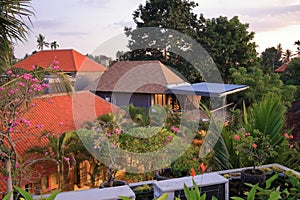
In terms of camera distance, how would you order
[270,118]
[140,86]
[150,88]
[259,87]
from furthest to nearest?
[259,87] → [140,86] → [150,88] → [270,118]

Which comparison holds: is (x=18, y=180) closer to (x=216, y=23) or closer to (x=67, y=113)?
(x=67, y=113)

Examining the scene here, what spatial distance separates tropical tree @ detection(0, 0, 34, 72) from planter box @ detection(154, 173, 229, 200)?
197 cm

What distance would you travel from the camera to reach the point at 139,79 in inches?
628

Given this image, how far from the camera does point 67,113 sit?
9.95 metres

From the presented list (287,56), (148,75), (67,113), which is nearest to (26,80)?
(67,113)

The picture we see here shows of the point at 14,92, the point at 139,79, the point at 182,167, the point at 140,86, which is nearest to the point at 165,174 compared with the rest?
the point at 182,167

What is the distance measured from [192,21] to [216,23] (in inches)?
67.5

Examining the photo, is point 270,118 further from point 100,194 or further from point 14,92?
point 14,92

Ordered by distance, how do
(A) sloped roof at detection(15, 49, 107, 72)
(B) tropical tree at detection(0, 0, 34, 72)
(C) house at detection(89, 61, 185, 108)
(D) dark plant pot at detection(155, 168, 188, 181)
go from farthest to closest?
(A) sloped roof at detection(15, 49, 107, 72)
(C) house at detection(89, 61, 185, 108)
(D) dark plant pot at detection(155, 168, 188, 181)
(B) tropical tree at detection(0, 0, 34, 72)

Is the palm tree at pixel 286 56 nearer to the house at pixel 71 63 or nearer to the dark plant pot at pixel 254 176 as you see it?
the house at pixel 71 63

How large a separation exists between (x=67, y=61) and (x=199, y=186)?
19.6 meters

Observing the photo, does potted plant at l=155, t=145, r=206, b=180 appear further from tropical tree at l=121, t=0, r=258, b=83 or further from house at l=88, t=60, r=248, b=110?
tropical tree at l=121, t=0, r=258, b=83

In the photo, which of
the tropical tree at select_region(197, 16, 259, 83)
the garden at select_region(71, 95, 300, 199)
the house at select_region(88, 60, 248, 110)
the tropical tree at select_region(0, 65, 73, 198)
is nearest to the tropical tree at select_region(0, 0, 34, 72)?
the tropical tree at select_region(0, 65, 73, 198)

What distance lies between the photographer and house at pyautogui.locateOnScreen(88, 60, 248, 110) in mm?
14875
